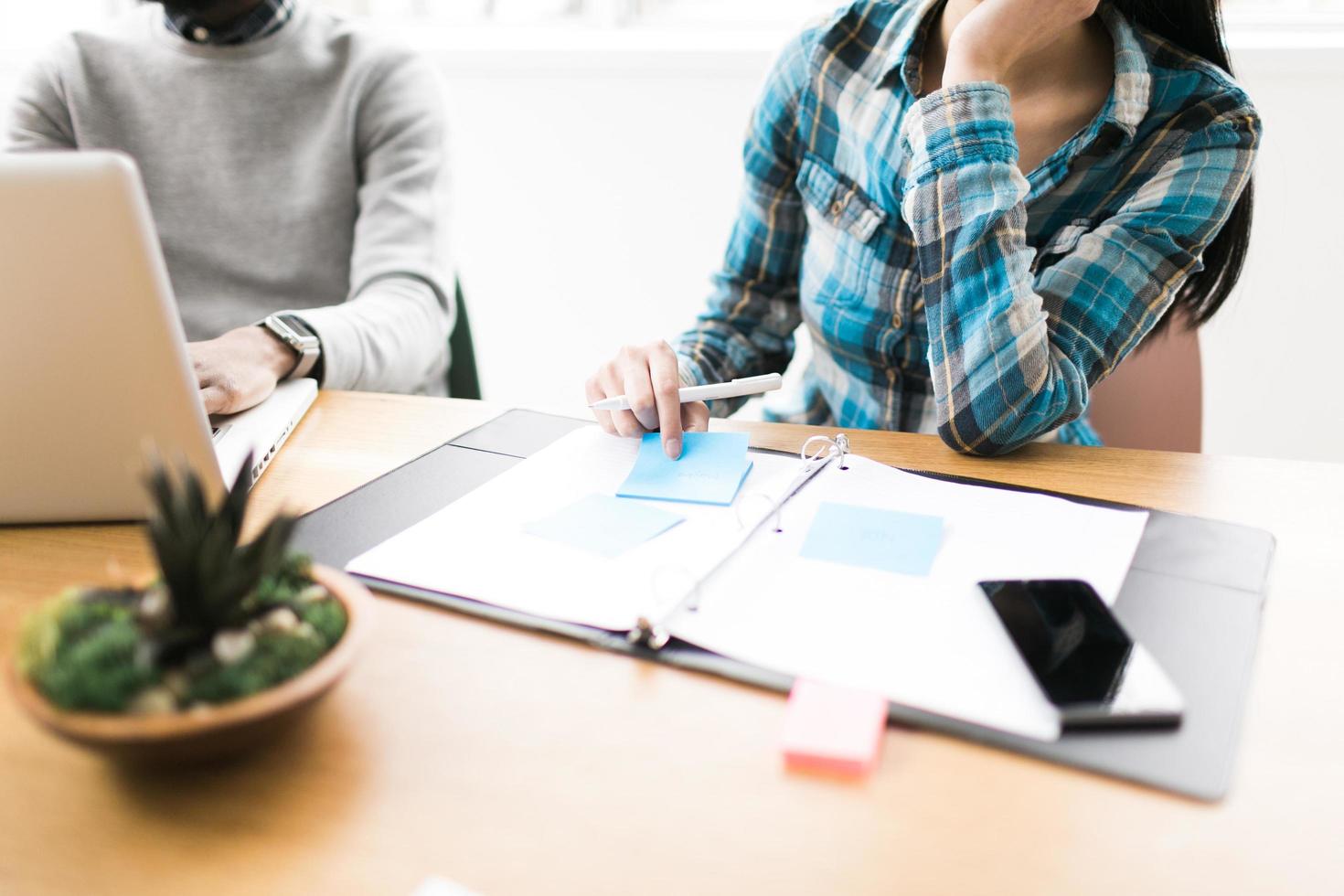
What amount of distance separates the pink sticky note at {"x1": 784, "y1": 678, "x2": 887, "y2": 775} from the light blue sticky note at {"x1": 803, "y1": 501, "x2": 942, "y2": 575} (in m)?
0.14

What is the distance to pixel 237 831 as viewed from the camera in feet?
1.34

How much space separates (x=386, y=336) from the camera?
115cm

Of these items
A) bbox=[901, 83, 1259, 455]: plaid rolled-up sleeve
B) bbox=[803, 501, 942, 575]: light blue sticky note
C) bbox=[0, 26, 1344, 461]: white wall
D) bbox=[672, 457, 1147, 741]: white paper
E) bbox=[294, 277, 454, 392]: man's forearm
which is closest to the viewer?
bbox=[672, 457, 1147, 741]: white paper

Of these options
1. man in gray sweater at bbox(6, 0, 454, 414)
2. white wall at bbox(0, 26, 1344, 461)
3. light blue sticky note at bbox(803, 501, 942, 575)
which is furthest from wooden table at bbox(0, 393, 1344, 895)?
→ white wall at bbox(0, 26, 1344, 461)

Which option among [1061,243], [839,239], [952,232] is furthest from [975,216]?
[839,239]

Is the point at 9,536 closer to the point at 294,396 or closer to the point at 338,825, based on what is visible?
the point at 294,396

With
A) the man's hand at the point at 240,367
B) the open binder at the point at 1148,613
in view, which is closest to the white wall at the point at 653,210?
the man's hand at the point at 240,367

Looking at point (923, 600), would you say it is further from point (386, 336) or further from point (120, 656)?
point (386, 336)

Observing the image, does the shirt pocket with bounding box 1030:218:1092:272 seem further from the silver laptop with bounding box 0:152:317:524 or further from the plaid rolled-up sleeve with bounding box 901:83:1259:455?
the silver laptop with bounding box 0:152:317:524

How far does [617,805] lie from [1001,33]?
0.77 m

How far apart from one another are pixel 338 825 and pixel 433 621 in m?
0.17

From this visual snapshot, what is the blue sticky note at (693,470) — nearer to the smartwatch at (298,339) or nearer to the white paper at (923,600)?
the white paper at (923,600)

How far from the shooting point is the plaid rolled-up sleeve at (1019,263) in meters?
0.82

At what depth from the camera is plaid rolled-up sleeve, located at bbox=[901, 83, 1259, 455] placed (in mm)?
822
